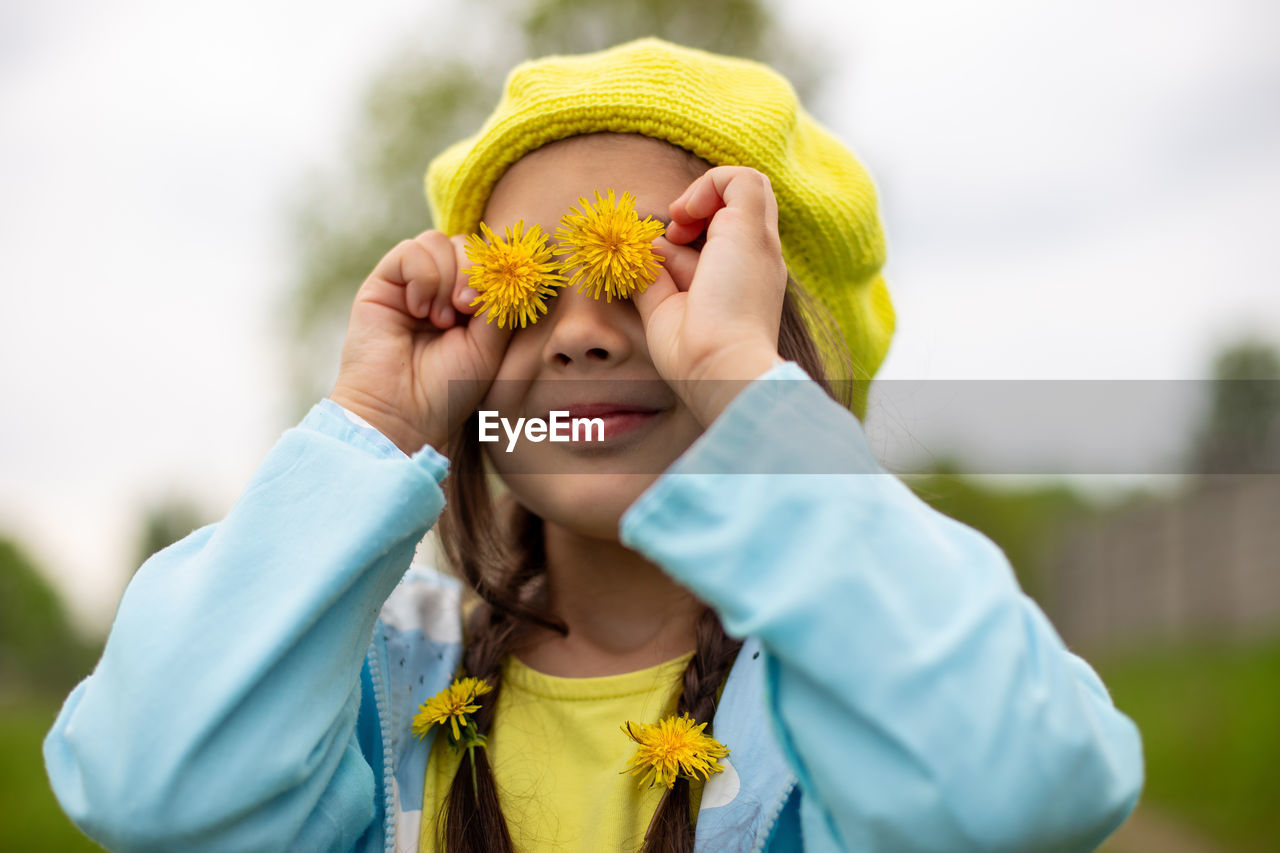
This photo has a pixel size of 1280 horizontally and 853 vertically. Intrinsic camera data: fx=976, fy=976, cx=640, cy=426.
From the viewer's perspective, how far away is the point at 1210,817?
28.5 feet

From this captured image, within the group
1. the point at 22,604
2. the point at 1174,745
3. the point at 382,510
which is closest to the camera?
the point at 382,510

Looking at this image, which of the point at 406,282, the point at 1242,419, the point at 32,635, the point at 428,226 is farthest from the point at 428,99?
the point at 32,635

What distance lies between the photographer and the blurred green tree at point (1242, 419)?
17.8 meters

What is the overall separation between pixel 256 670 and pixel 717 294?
1.02 m

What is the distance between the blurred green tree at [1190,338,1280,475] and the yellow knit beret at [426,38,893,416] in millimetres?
15268

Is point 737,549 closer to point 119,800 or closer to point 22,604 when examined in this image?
point 119,800

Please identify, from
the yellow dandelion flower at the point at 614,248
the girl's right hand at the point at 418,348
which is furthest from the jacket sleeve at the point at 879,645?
the girl's right hand at the point at 418,348

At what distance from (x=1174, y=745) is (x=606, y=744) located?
1020 cm

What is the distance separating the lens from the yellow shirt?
197 centimetres

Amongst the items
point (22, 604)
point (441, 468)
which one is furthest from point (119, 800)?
point (22, 604)

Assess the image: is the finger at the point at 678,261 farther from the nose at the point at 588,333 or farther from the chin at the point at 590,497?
the chin at the point at 590,497

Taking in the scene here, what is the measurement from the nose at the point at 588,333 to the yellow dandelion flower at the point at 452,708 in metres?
0.73

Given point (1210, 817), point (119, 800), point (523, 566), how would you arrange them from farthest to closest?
point (1210, 817)
point (523, 566)
point (119, 800)

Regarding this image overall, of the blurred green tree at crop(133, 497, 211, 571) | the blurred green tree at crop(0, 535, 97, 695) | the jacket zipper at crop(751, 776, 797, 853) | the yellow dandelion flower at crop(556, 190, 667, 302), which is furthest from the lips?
the blurred green tree at crop(133, 497, 211, 571)
